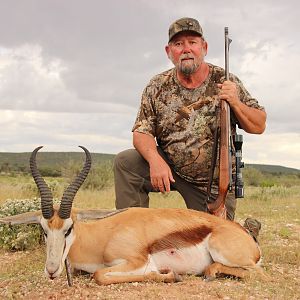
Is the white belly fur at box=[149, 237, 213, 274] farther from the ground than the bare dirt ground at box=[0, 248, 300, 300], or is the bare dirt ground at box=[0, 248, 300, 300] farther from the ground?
the white belly fur at box=[149, 237, 213, 274]

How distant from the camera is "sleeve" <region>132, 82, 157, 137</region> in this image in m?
7.42

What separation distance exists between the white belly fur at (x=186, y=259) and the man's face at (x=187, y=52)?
8.18 ft

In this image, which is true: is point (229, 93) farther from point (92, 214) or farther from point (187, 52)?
point (92, 214)

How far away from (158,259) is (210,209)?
3.89 feet

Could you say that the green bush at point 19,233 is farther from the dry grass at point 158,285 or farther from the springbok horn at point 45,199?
the springbok horn at point 45,199

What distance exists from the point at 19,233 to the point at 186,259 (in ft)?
10.2

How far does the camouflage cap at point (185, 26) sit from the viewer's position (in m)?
7.30

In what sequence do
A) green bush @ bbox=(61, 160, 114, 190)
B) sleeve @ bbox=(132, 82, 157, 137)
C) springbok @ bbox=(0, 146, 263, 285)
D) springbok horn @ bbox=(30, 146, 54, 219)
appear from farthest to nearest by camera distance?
green bush @ bbox=(61, 160, 114, 190) → sleeve @ bbox=(132, 82, 157, 137) → springbok @ bbox=(0, 146, 263, 285) → springbok horn @ bbox=(30, 146, 54, 219)

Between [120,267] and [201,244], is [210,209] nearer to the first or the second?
[201,244]

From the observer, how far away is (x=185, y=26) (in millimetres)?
7305

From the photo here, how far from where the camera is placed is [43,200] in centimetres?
513

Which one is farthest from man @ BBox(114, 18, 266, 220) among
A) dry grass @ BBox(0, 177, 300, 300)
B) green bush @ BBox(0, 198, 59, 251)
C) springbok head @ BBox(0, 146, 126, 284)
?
springbok head @ BBox(0, 146, 126, 284)

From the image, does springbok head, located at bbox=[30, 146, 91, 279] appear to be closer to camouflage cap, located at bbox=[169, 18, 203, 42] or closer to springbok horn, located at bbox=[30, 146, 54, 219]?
springbok horn, located at bbox=[30, 146, 54, 219]

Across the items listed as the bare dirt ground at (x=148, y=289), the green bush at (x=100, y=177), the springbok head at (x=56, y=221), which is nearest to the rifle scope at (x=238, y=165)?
the bare dirt ground at (x=148, y=289)
